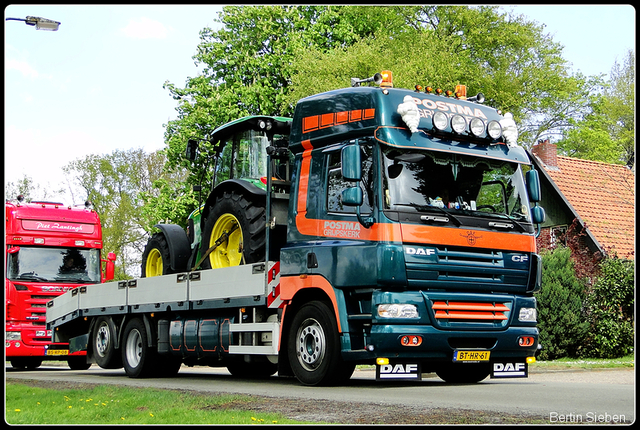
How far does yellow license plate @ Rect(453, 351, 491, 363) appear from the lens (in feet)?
35.8

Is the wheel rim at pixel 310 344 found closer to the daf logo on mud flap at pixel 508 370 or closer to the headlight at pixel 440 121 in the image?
the daf logo on mud flap at pixel 508 370

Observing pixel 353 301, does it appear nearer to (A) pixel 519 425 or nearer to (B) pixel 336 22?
(A) pixel 519 425

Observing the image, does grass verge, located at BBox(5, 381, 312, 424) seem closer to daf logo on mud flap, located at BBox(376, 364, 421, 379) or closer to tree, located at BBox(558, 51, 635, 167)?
daf logo on mud flap, located at BBox(376, 364, 421, 379)

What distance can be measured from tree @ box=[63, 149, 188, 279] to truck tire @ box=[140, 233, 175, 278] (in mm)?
34165

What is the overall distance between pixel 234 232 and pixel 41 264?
34.9ft

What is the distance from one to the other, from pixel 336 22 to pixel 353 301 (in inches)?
1101

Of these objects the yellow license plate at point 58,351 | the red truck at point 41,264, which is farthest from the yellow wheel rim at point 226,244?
the red truck at point 41,264

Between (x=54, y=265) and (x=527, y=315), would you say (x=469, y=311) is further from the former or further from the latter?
(x=54, y=265)

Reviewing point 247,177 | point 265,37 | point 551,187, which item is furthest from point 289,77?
point 247,177

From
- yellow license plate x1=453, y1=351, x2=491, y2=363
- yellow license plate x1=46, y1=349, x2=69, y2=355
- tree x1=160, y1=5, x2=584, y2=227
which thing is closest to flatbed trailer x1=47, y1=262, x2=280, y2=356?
yellow license plate x1=46, y1=349, x2=69, y2=355

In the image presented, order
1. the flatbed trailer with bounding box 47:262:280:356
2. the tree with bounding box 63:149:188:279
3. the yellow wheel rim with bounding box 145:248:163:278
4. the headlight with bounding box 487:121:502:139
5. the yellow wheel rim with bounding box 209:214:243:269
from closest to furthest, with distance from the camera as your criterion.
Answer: the headlight with bounding box 487:121:502:139 → the flatbed trailer with bounding box 47:262:280:356 → the yellow wheel rim with bounding box 209:214:243:269 → the yellow wheel rim with bounding box 145:248:163:278 → the tree with bounding box 63:149:188:279

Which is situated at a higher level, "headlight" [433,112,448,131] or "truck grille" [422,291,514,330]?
"headlight" [433,112,448,131]

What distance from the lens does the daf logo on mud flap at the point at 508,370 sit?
453 inches

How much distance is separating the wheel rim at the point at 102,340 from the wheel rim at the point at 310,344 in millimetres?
6269
